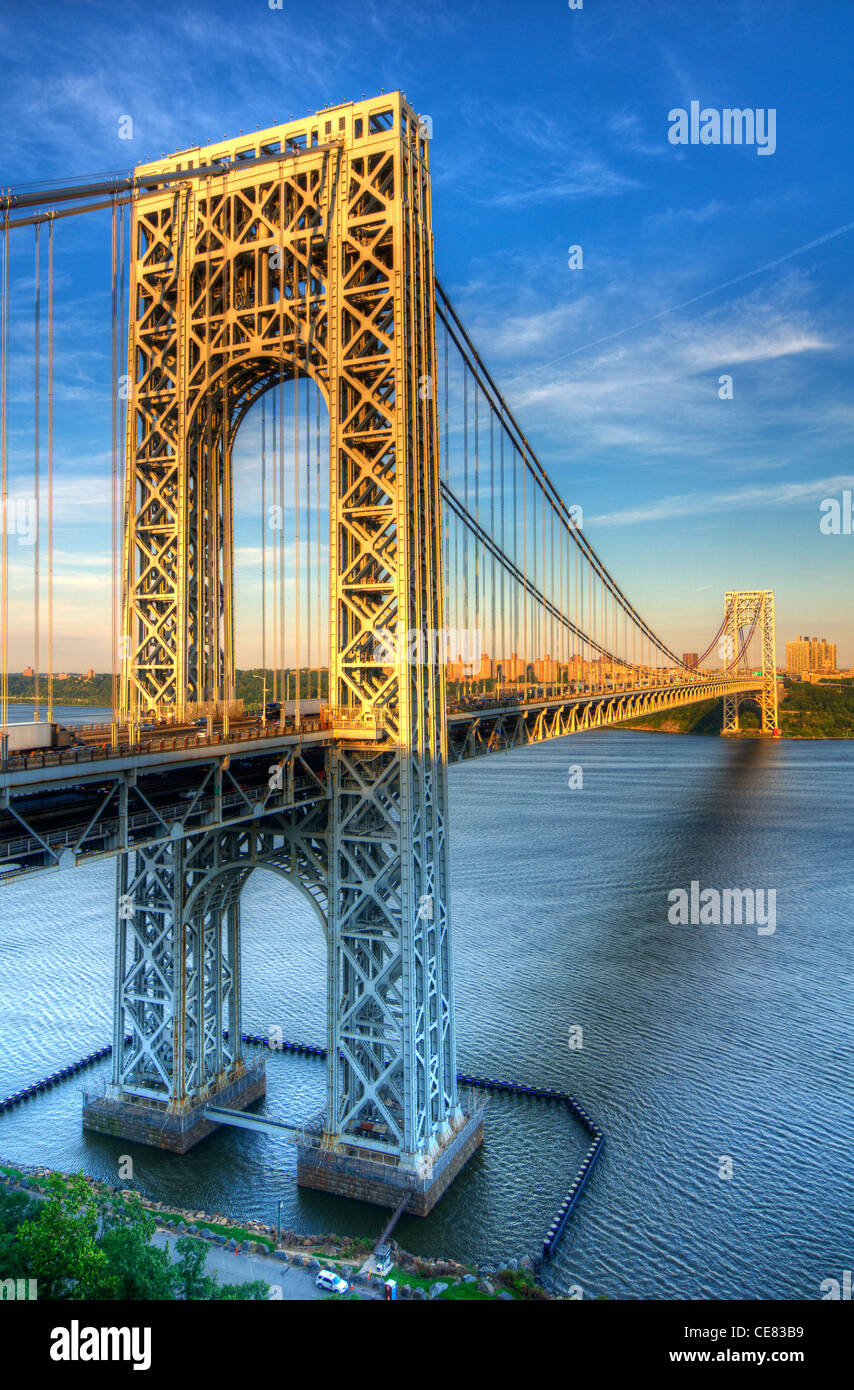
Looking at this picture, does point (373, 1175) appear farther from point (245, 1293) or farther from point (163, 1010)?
point (163, 1010)

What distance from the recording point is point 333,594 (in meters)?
18.1

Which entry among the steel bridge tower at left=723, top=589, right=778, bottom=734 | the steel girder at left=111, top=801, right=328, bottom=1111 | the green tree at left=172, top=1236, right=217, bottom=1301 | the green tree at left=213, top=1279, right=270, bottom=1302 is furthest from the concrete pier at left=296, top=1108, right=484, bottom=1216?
the steel bridge tower at left=723, top=589, right=778, bottom=734

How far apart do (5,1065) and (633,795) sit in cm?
6263

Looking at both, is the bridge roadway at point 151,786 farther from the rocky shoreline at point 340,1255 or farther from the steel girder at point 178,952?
the rocky shoreline at point 340,1255

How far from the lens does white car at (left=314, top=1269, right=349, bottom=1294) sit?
552 inches

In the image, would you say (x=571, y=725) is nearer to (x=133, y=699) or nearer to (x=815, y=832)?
(x=133, y=699)

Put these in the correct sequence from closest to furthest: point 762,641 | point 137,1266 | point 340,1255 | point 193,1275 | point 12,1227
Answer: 1. point 137,1266
2. point 193,1275
3. point 12,1227
4. point 340,1255
5. point 762,641

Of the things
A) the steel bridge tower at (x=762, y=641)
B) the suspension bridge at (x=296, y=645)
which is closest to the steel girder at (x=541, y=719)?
the suspension bridge at (x=296, y=645)

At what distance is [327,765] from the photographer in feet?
59.5

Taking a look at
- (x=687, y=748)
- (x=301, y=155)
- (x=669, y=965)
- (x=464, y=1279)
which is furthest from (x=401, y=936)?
(x=687, y=748)

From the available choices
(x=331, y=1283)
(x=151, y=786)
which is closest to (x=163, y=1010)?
(x=151, y=786)

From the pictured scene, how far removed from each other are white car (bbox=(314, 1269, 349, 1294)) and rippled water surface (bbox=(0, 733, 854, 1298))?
9.39 ft

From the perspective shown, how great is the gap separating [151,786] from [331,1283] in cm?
884
